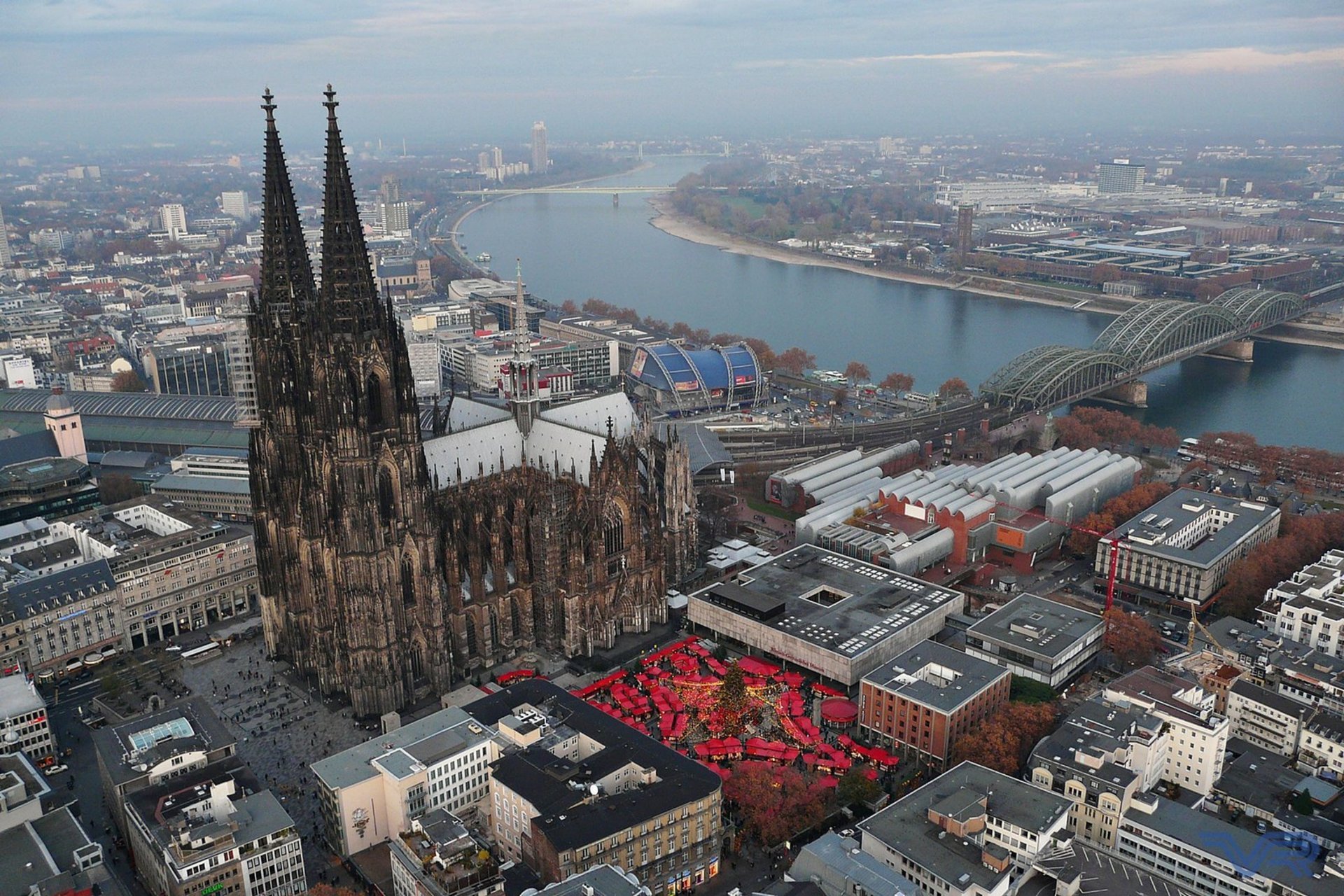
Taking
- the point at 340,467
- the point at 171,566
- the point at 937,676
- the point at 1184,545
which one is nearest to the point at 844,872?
the point at 937,676

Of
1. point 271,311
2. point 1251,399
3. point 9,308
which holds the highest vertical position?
point 271,311

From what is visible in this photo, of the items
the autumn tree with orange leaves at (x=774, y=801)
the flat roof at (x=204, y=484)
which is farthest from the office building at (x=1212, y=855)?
the flat roof at (x=204, y=484)

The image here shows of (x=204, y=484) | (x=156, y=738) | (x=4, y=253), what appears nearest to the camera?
(x=156, y=738)

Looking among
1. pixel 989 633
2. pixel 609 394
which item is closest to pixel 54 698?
pixel 609 394

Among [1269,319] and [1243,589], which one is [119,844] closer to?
[1243,589]

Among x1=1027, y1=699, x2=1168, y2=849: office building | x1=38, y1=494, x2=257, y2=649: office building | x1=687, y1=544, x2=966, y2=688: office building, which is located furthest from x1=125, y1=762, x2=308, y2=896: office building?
x1=1027, y1=699, x2=1168, y2=849: office building

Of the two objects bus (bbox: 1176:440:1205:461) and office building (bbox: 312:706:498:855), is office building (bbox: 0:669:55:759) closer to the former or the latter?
office building (bbox: 312:706:498:855)

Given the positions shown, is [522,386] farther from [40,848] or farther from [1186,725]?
[1186,725]
